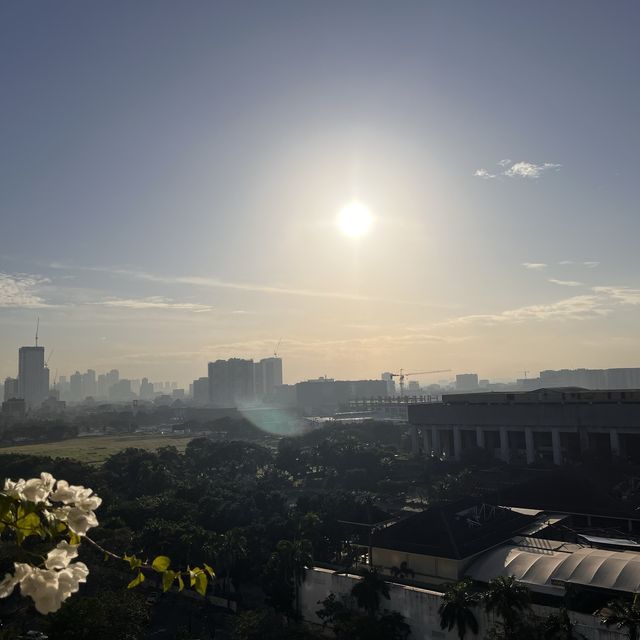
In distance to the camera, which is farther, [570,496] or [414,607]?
[570,496]

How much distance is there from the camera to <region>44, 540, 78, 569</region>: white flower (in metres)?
3.49

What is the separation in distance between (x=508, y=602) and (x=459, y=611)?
289 centimetres

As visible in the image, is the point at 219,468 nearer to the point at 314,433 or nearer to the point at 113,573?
the point at 314,433

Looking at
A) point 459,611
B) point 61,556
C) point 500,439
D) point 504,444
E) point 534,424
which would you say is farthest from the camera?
Answer: point 500,439

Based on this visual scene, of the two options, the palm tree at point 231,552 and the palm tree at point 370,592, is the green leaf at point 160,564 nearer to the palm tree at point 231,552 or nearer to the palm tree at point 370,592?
the palm tree at point 370,592

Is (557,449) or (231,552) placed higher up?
(557,449)

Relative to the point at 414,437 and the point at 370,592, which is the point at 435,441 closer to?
the point at 414,437

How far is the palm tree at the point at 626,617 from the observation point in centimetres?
2150

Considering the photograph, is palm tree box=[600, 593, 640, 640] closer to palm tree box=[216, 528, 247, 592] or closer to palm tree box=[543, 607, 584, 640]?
palm tree box=[543, 607, 584, 640]

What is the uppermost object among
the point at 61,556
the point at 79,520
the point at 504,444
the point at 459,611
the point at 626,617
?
the point at 79,520

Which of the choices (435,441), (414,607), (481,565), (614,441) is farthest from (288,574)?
(435,441)

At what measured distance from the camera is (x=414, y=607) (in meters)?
27.9

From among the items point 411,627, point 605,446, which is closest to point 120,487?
point 411,627

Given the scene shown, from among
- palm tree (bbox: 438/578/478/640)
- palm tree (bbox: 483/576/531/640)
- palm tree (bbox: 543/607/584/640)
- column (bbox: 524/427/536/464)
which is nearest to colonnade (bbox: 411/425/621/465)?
column (bbox: 524/427/536/464)
